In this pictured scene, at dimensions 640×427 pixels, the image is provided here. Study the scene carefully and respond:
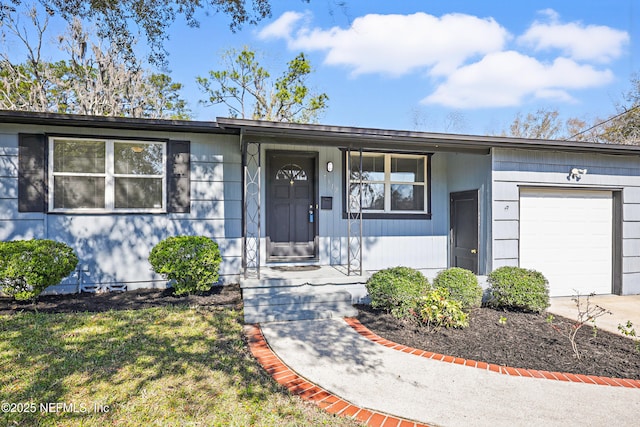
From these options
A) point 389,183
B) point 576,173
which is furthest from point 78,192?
point 576,173

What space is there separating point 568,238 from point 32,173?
919cm

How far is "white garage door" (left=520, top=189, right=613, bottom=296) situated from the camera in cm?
621

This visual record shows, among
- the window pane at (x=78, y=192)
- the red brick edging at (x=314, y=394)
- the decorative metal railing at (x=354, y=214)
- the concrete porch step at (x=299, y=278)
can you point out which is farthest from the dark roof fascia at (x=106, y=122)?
the red brick edging at (x=314, y=394)

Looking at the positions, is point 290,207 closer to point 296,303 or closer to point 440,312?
point 296,303

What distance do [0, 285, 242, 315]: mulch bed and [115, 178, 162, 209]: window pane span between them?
1451 millimetres

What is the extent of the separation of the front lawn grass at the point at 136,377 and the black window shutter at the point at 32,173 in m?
2.02

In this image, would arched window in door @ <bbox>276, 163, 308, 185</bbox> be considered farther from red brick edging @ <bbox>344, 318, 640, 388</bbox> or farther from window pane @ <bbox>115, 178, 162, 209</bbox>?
red brick edging @ <bbox>344, 318, 640, 388</bbox>

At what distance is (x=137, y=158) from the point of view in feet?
19.5

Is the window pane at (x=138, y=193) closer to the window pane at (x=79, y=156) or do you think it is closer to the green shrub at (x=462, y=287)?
the window pane at (x=79, y=156)

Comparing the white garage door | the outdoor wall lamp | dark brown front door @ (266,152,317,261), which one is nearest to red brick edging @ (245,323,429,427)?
dark brown front door @ (266,152,317,261)

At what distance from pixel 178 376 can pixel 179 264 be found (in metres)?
2.52

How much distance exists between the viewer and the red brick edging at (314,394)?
2.37 meters

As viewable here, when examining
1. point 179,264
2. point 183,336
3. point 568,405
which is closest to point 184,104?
point 179,264

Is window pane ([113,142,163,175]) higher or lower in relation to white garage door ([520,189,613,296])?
higher
